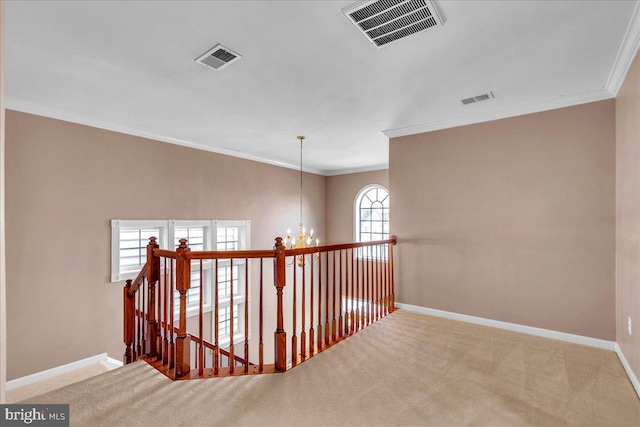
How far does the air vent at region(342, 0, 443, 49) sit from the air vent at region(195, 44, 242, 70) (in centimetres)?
93

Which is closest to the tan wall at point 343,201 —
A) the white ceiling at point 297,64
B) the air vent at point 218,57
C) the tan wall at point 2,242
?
the white ceiling at point 297,64

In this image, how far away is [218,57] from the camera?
2396mm

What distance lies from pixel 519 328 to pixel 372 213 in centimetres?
402

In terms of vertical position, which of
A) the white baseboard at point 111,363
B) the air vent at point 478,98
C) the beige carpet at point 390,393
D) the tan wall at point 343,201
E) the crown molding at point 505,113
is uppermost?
the air vent at point 478,98

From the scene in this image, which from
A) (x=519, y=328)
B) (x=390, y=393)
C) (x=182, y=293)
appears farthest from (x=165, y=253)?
(x=519, y=328)

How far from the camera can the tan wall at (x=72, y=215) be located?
331 cm

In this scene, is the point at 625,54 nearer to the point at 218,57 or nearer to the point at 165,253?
the point at 218,57

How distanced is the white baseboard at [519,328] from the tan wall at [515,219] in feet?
0.16

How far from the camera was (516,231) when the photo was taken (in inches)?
136

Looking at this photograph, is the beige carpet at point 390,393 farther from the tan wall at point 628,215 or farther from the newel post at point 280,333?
the tan wall at point 628,215

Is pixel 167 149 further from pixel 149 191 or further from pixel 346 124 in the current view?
pixel 346 124

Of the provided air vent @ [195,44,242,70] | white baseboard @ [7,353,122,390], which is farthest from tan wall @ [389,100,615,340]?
white baseboard @ [7,353,122,390]

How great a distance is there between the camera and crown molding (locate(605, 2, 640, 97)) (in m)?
1.99

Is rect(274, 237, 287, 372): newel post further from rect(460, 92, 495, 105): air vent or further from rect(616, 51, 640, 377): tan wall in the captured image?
rect(616, 51, 640, 377): tan wall
